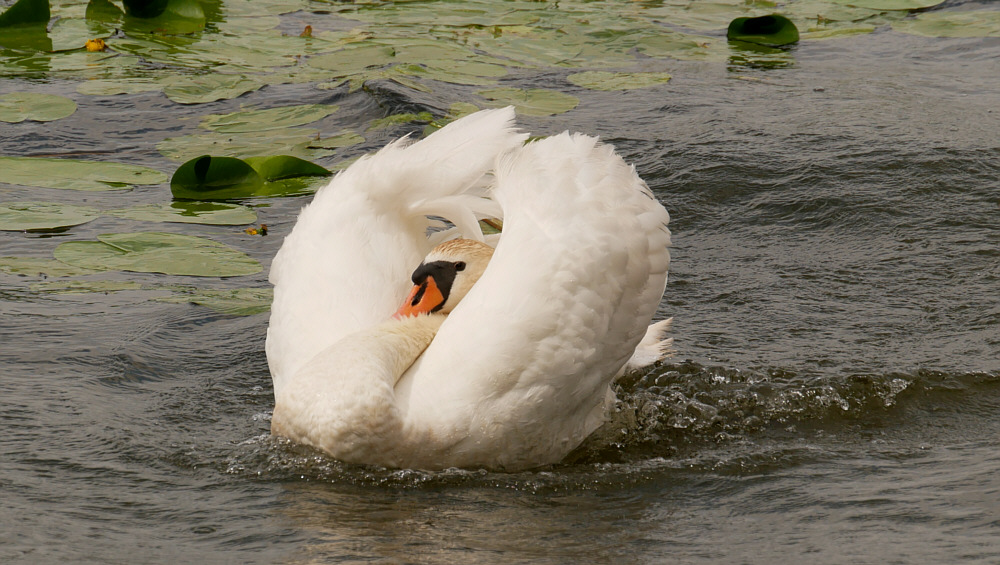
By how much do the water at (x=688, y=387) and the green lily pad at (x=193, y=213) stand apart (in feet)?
0.22

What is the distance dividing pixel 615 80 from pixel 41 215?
370cm

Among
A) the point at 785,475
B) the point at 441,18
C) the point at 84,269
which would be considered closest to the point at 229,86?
the point at 441,18

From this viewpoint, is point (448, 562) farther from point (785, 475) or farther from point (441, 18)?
point (441, 18)

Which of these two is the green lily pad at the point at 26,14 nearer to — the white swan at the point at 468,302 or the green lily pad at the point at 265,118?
the green lily pad at the point at 265,118

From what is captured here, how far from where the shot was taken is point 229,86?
298 inches

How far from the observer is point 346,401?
3.32m

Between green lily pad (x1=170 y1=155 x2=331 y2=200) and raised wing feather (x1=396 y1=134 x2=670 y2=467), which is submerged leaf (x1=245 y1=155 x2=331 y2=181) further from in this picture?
raised wing feather (x1=396 y1=134 x2=670 y2=467)

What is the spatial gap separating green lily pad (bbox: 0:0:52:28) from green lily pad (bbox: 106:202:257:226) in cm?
337

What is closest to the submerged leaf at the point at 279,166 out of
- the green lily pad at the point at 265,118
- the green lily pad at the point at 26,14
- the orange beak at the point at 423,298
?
the green lily pad at the point at 265,118

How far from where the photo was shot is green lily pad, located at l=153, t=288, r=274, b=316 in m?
4.85

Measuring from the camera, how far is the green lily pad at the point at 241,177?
19.3 ft

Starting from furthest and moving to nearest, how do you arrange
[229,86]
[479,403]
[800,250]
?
[229,86] → [800,250] → [479,403]

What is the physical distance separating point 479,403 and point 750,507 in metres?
0.78

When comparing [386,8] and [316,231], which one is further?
[386,8]
